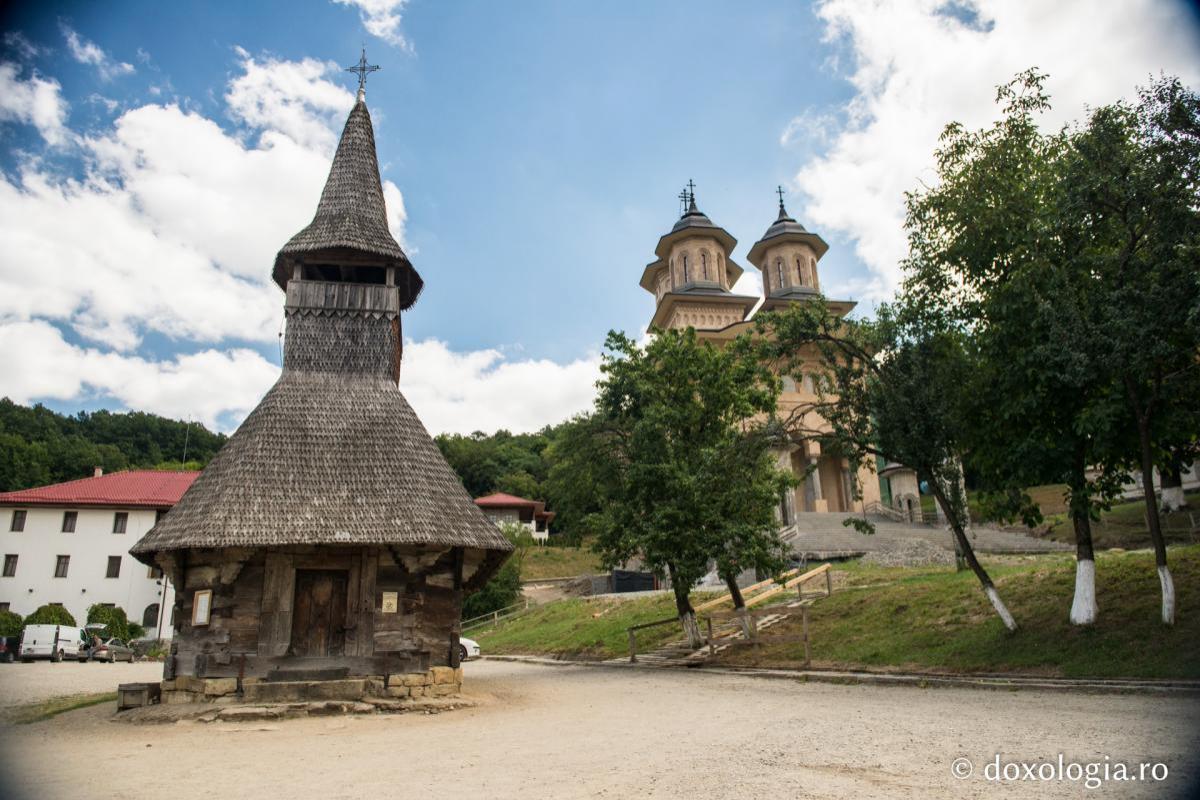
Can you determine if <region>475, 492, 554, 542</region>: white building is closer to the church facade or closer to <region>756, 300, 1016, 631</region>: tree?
the church facade

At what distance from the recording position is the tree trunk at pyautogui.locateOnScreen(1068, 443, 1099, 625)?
12.2 metres

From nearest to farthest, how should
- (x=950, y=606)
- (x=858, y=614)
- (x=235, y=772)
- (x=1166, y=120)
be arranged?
(x=235, y=772) → (x=1166, y=120) → (x=950, y=606) → (x=858, y=614)

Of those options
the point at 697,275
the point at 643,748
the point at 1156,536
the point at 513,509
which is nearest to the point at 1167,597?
the point at 1156,536

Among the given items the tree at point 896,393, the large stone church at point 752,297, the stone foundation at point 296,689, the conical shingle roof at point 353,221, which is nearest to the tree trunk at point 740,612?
the tree at point 896,393

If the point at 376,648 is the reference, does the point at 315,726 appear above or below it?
below

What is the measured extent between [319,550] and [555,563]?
38697mm

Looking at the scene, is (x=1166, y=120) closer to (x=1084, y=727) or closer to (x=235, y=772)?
(x=1084, y=727)

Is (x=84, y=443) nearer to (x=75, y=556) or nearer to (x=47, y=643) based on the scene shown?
(x=75, y=556)

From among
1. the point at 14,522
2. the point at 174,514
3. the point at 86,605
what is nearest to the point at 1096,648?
the point at 174,514

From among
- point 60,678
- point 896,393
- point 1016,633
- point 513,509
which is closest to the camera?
point 1016,633

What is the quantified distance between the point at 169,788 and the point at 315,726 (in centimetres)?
423

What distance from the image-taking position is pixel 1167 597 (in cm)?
1105

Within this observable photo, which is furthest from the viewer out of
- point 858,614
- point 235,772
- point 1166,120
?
point 858,614

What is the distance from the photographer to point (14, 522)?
36875mm
